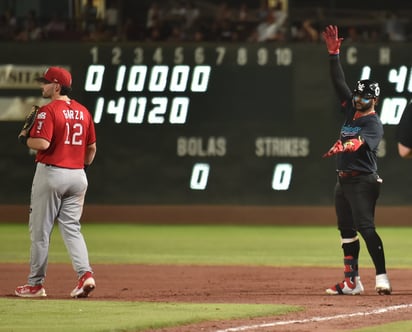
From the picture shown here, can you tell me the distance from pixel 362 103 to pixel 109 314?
292 cm

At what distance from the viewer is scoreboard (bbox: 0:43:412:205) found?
59.8 feet

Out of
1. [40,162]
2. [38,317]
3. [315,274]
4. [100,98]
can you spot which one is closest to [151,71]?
[100,98]

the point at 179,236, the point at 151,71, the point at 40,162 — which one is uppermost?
the point at 151,71

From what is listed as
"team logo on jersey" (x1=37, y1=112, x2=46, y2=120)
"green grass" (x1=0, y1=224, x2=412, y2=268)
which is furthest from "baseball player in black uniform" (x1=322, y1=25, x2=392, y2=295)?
"green grass" (x1=0, y1=224, x2=412, y2=268)

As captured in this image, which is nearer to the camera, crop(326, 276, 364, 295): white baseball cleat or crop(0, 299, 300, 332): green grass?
crop(0, 299, 300, 332): green grass

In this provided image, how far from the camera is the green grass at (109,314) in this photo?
7.34 m

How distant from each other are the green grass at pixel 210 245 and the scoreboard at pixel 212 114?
0.68 m

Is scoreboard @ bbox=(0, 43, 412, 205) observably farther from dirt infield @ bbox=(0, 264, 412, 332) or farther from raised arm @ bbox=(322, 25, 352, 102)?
raised arm @ bbox=(322, 25, 352, 102)

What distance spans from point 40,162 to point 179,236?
892 centimetres

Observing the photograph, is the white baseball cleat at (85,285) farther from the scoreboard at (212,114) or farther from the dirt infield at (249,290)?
the scoreboard at (212,114)

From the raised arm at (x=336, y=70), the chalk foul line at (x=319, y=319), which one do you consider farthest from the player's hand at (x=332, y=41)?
the chalk foul line at (x=319, y=319)

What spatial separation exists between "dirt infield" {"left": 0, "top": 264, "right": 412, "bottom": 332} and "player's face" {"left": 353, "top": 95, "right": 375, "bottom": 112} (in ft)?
5.06

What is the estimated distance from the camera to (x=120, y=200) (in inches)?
740

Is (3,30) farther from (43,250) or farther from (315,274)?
(43,250)
